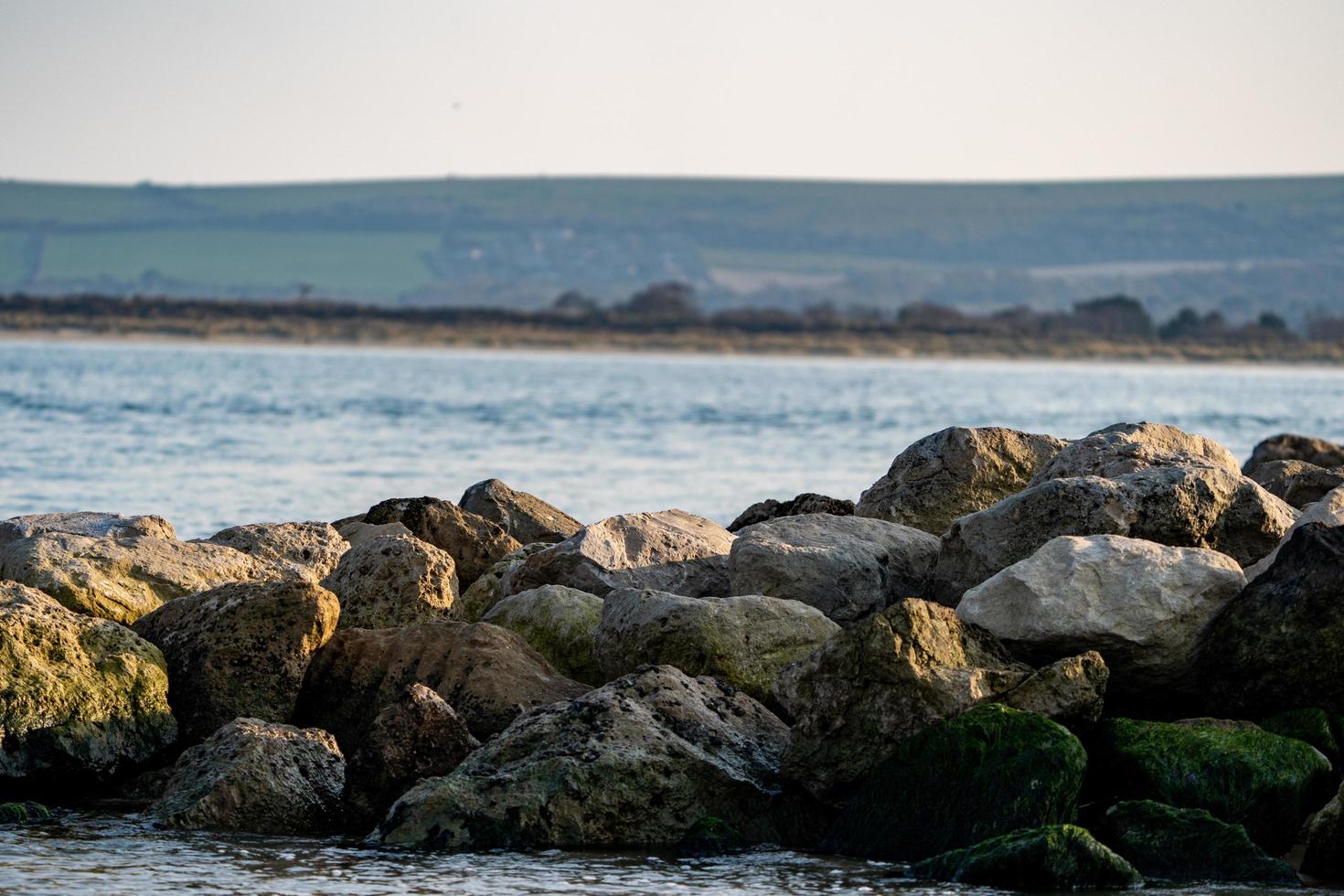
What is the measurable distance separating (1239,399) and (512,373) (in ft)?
69.9

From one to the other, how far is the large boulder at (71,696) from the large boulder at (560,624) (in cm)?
181

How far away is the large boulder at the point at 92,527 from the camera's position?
10672 millimetres

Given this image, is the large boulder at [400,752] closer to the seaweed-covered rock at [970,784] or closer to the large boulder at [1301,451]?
the seaweed-covered rock at [970,784]

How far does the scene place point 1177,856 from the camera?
6.93 metres

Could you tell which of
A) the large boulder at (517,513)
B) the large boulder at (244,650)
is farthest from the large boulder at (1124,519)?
the large boulder at (517,513)

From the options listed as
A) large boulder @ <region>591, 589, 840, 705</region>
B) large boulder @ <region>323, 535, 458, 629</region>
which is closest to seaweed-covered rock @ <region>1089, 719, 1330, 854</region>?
large boulder @ <region>591, 589, 840, 705</region>

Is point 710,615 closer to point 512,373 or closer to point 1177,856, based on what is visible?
point 1177,856

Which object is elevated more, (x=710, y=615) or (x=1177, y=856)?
(x=710, y=615)

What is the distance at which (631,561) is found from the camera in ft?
33.0

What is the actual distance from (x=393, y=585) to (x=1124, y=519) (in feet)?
12.1

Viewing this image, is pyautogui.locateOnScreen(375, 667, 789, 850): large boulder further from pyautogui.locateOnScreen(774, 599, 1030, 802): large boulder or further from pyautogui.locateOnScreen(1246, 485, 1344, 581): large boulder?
pyautogui.locateOnScreen(1246, 485, 1344, 581): large boulder

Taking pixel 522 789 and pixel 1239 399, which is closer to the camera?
pixel 522 789

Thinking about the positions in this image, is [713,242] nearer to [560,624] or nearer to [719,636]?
[560,624]

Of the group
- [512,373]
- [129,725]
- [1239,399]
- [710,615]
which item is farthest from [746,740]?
[512,373]
